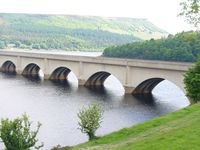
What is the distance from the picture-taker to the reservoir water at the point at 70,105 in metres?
46.5

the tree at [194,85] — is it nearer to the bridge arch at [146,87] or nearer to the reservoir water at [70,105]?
the reservoir water at [70,105]

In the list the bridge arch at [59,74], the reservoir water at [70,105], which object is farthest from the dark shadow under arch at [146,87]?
the bridge arch at [59,74]

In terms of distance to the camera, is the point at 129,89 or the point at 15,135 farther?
the point at 129,89

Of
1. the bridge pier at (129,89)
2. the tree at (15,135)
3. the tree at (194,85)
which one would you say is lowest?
the bridge pier at (129,89)

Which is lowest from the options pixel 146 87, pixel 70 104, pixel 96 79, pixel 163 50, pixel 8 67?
pixel 70 104

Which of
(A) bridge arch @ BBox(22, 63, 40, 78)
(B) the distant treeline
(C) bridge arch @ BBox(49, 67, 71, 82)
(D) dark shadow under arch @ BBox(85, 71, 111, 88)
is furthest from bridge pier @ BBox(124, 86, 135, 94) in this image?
(A) bridge arch @ BBox(22, 63, 40, 78)

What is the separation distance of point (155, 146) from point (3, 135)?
41.6 ft

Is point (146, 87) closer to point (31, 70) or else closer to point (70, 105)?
point (70, 105)

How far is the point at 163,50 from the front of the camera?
368ft

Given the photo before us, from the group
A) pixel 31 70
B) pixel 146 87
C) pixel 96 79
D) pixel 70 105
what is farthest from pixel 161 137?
pixel 31 70

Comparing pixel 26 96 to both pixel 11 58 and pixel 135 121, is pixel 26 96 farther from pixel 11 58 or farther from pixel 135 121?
pixel 11 58

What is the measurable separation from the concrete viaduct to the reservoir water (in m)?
2.99

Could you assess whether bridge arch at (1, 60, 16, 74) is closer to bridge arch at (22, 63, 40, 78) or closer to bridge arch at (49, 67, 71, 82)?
bridge arch at (22, 63, 40, 78)

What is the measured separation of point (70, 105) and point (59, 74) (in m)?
39.1
